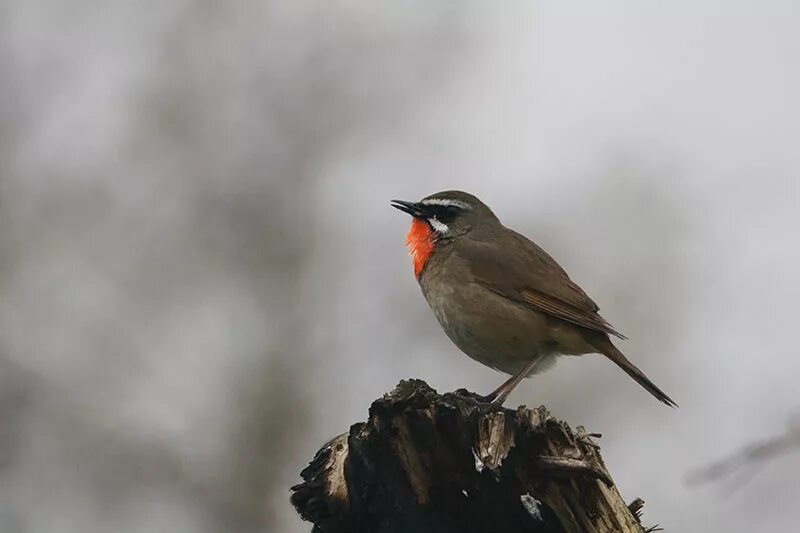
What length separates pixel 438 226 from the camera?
256 inches

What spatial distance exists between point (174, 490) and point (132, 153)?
356 cm

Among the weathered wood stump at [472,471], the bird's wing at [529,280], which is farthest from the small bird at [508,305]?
the weathered wood stump at [472,471]

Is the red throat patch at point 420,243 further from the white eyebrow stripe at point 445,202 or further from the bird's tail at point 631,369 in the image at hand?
the bird's tail at point 631,369

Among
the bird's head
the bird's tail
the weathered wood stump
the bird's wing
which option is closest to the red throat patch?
the bird's head

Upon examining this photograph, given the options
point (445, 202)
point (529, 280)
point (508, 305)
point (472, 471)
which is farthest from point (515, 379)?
point (472, 471)

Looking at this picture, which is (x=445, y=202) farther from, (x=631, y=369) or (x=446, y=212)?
(x=631, y=369)

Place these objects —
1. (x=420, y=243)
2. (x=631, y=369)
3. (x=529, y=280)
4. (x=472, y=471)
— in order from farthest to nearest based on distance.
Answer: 1. (x=420, y=243)
2. (x=529, y=280)
3. (x=631, y=369)
4. (x=472, y=471)

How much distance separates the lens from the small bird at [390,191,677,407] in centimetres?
573

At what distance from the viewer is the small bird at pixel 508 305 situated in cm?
573

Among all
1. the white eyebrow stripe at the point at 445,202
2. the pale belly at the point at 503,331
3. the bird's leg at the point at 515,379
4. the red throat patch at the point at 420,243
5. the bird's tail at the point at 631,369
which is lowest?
the bird's tail at the point at 631,369

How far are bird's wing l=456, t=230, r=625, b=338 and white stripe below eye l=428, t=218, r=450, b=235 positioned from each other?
8.2 inches

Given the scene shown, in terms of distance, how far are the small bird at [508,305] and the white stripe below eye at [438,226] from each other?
0.07 metres

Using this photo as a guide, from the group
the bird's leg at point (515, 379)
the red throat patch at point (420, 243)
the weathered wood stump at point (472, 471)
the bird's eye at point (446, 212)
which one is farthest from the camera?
the bird's eye at point (446, 212)

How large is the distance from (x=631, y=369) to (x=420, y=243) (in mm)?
1558
